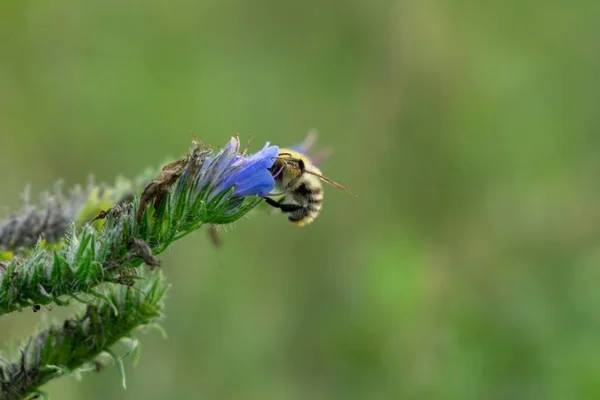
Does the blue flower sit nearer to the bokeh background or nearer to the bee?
the bee

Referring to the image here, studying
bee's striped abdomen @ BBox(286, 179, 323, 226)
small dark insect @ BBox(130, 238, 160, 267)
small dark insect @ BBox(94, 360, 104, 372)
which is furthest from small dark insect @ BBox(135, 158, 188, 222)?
bee's striped abdomen @ BBox(286, 179, 323, 226)

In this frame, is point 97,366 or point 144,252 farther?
point 97,366

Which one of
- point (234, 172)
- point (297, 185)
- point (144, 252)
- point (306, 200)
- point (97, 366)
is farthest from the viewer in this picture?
point (306, 200)

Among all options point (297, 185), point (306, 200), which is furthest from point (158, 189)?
point (306, 200)

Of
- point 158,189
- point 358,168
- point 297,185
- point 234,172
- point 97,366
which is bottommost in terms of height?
point 97,366

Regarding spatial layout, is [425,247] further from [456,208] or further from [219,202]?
[219,202]

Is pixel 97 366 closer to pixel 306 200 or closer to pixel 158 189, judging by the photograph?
pixel 158 189
